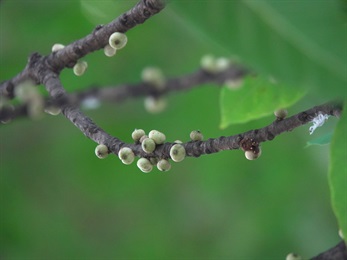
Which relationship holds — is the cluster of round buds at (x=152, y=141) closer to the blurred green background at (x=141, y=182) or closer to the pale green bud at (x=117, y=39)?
the pale green bud at (x=117, y=39)

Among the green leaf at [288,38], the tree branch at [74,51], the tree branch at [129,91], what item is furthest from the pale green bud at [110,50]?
the green leaf at [288,38]

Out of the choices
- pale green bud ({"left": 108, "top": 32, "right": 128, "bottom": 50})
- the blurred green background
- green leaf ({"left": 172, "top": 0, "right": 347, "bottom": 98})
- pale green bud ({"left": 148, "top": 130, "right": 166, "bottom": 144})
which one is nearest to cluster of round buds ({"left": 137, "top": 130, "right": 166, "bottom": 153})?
pale green bud ({"left": 148, "top": 130, "right": 166, "bottom": 144})

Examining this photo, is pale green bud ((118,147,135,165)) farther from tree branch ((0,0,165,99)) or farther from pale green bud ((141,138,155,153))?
tree branch ((0,0,165,99))

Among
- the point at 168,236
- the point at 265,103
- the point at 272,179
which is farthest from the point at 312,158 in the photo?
the point at 265,103

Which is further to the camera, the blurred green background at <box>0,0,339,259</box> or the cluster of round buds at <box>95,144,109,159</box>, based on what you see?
the blurred green background at <box>0,0,339,259</box>

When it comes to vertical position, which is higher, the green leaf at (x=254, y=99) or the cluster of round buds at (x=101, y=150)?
the green leaf at (x=254, y=99)

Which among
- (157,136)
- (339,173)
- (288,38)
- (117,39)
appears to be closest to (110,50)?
(117,39)
